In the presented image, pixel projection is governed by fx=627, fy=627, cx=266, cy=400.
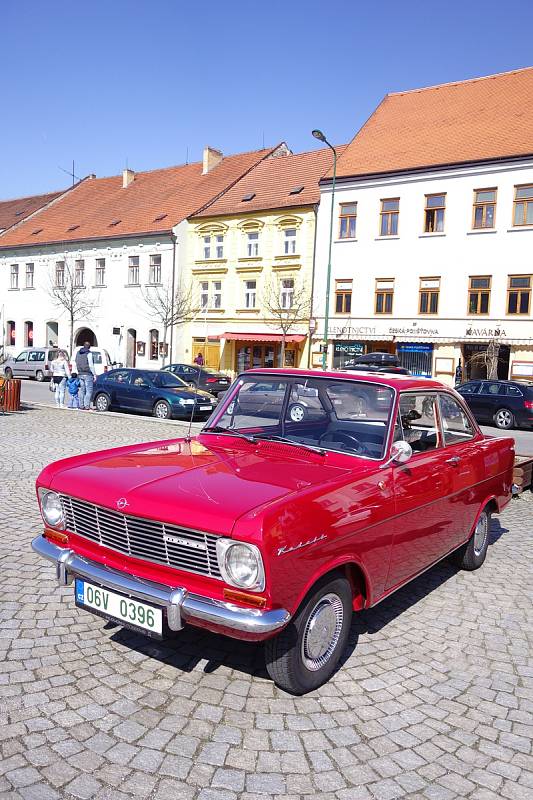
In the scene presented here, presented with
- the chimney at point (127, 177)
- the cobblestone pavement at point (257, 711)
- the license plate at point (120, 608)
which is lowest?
the cobblestone pavement at point (257, 711)

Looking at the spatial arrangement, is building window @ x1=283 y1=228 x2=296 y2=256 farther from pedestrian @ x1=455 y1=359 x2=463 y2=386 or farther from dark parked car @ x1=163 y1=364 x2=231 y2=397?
pedestrian @ x1=455 y1=359 x2=463 y2=386

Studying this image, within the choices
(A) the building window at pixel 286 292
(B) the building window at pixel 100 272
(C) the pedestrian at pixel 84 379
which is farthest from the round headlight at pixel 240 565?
(B) the building window at pixel 100 272

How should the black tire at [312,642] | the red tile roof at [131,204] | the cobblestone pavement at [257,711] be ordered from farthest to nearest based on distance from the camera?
the red tile roof at [131,204], the black tire at [312,642], the cobblestone pavement at [257,711]

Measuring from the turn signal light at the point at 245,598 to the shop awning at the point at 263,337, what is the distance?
97.3 ft

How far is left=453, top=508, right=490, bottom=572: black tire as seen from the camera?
5555 mm

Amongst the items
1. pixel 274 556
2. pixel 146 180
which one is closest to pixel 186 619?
pixel 274 556

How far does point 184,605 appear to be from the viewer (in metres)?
3.11

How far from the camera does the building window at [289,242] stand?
33094 mm

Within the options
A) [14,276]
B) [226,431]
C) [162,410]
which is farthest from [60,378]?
[14,276]

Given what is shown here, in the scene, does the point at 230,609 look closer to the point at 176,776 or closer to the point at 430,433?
the point at 176,776

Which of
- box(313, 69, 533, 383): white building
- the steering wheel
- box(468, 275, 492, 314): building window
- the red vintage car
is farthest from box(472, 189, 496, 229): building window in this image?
the steering wheel

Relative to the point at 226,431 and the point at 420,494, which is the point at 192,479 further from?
the point at 420,494

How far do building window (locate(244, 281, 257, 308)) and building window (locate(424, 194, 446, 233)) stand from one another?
10.0m

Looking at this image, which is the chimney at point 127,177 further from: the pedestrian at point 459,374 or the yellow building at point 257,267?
the pedestrian at point 459,374
